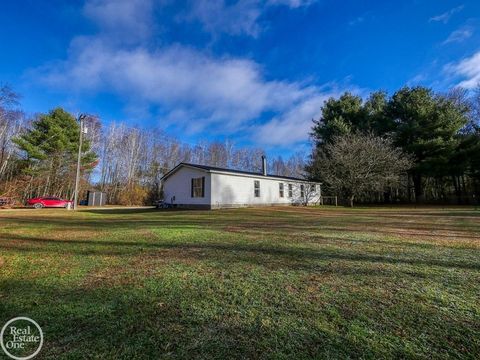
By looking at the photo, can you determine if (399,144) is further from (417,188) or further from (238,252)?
(238,252)

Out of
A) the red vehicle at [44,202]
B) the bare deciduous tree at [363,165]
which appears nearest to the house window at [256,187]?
the bare deciduous tree at [363,165]

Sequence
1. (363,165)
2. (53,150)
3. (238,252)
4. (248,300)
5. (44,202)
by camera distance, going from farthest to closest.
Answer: (53,150), (363,165), (44,202), (238,252), (248,300)

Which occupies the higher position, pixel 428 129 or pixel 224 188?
pixel 428 129

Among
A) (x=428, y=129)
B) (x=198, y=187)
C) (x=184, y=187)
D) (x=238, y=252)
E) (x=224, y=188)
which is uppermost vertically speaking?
(x=428, y=129)

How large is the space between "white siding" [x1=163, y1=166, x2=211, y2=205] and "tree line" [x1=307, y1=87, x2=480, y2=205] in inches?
528

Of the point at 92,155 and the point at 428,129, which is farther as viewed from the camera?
the point at 92,155

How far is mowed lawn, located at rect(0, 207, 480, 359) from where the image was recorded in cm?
192

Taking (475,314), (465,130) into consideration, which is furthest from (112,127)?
(465,130)

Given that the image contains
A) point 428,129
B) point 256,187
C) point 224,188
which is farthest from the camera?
point 428,129

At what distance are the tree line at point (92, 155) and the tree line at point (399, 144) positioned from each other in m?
17.8

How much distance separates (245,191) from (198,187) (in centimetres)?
355

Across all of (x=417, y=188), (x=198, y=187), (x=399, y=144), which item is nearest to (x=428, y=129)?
(x=399, y=144)

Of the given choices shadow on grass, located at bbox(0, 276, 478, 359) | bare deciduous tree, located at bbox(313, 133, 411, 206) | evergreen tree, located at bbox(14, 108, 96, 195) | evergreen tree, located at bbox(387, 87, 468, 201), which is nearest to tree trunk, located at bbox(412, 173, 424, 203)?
evergreen tree, located at bbox(387, 87, 468, 201)

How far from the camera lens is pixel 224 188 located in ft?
59.2
